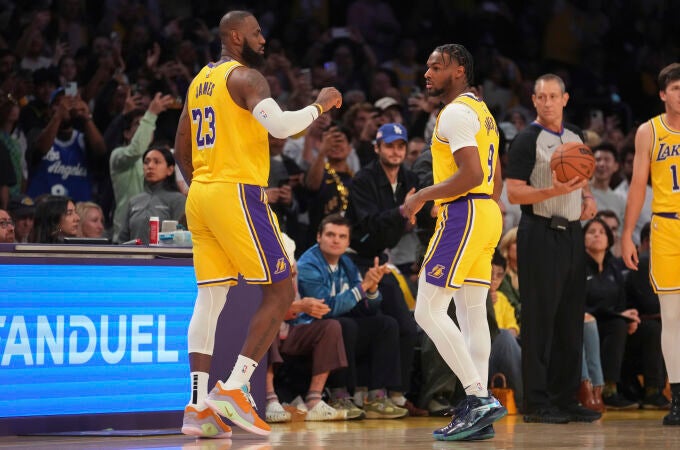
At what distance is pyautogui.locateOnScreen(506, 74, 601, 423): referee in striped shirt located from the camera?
23.9 ft

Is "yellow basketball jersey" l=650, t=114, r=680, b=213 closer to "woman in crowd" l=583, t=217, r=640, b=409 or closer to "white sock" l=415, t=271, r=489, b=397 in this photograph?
"woman in crowd" l=583, t=217, r=640, b=409

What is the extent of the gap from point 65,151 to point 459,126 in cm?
499

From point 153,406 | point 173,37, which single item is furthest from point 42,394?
point 173,37

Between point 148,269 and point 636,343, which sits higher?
point 148,269

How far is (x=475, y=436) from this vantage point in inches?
223

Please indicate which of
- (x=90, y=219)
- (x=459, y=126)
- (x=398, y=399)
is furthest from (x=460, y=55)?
(x=90, y=219)

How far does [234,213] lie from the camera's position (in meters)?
5.65

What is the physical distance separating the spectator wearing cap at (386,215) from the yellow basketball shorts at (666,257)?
6.30ft

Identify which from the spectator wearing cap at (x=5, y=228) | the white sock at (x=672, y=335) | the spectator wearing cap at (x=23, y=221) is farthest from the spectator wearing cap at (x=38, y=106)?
the white sock at (x=672, y=335)

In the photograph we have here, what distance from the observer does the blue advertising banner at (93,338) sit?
6078 millimetres

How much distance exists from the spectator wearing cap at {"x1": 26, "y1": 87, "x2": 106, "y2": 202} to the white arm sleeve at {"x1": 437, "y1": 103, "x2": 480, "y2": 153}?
4679 mm

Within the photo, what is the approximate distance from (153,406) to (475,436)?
2.01m

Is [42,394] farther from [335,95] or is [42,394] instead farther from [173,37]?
[173,37]

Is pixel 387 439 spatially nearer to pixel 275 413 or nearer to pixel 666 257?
pixel 275 413
